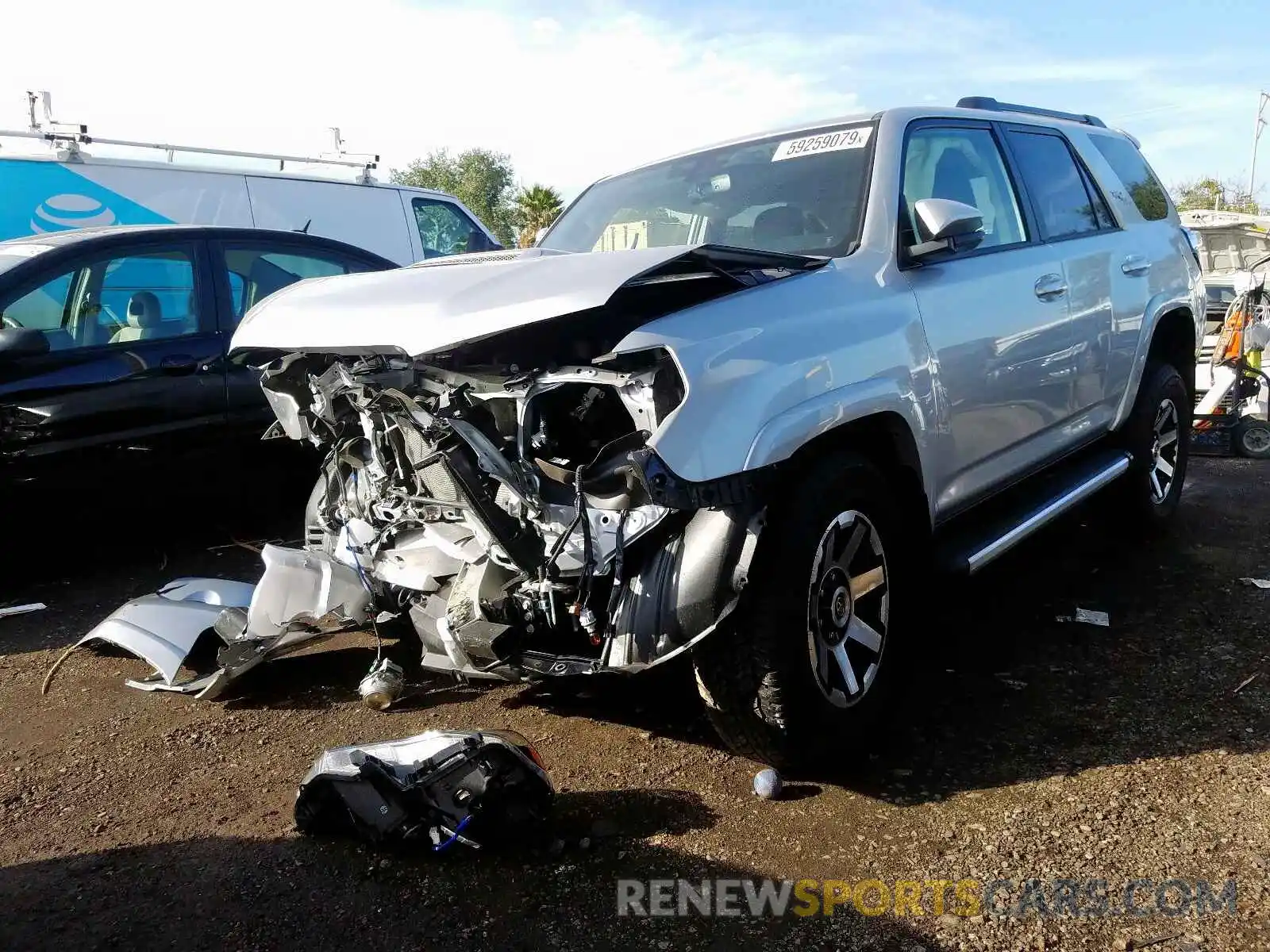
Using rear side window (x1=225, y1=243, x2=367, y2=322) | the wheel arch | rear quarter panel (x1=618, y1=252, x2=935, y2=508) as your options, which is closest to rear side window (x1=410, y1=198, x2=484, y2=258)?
rear side window (x1=225, y1=243, x2=367, y2=322)

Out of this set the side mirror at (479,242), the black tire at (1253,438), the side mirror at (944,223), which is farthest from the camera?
the side mirror at (479,242)

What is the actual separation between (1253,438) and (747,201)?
592cm

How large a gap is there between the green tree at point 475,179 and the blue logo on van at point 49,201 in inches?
1532

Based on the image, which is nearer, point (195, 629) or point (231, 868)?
point (231, 868)

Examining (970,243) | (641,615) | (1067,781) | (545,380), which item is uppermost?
(970,243)

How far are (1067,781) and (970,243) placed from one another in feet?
5.79

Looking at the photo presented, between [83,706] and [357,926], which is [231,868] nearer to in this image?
[357,926]

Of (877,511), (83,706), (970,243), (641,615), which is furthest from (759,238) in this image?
(83,706)

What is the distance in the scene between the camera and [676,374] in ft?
7.97

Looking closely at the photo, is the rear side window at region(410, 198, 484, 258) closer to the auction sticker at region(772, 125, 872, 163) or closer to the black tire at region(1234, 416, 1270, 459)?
the auction sticker at region(772, 125, 872, 163)

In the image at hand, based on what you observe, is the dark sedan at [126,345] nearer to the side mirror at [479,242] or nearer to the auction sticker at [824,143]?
the auction sticker at [824,143]

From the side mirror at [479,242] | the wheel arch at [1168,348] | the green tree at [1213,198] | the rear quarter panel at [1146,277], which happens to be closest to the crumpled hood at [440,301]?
the rear quarter panel at [1146,277]

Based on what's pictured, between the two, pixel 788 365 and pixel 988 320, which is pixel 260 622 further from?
pixel 988 320

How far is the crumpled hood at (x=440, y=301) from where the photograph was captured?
245 cm
